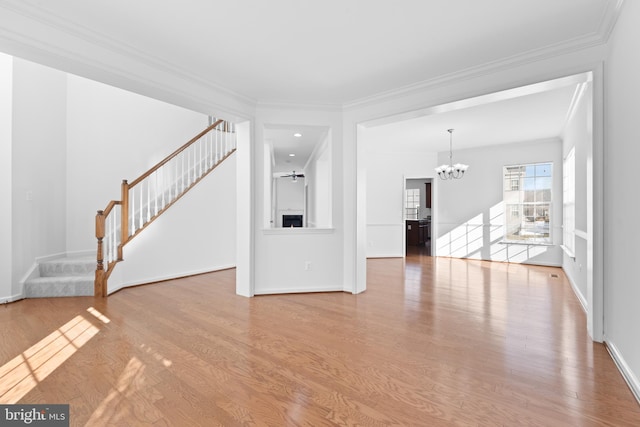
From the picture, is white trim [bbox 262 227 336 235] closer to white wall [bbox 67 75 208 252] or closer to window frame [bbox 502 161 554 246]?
white wall [bbox 67 75 208 252]

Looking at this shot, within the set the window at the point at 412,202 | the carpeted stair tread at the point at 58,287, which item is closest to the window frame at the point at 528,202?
the window at the point at 412,202

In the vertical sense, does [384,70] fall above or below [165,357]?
above

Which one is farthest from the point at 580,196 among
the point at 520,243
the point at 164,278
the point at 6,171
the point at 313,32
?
the point at 6,171

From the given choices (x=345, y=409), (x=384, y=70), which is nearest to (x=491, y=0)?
(x=384, y=70)

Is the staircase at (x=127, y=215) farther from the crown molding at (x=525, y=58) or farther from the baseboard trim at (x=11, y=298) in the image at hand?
the crown molding at (x=525, y=58)

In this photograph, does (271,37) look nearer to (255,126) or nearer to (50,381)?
(255,126)

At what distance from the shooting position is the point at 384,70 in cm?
343

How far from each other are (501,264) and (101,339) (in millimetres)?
7440

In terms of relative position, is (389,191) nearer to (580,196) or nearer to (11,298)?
(580,196)

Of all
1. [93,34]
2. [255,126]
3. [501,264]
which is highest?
[93,34]

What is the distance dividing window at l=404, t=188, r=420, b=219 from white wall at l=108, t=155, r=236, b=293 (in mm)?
7363

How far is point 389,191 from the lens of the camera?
8.41 meters

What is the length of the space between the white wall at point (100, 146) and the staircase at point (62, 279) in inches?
31.9

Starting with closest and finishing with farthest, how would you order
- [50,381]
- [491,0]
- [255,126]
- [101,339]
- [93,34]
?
1. [50,381]
2. [491,0]
3. [93,34]
4. [101,339]
5. [255,126]
